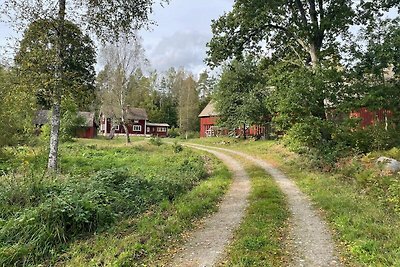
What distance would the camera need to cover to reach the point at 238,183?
44.2 ft

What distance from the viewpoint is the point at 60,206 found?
23.5 ft

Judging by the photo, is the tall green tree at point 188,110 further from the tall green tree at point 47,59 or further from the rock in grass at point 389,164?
the tall green tree at point 47,59

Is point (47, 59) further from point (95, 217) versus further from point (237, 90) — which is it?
point (237, 90)

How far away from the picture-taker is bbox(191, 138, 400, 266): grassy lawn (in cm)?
609

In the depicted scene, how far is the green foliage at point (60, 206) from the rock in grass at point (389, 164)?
8749 mm

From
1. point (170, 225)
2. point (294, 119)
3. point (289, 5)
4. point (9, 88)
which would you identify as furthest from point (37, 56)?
point (289, 5)

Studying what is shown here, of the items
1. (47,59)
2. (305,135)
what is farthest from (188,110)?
(47,59)

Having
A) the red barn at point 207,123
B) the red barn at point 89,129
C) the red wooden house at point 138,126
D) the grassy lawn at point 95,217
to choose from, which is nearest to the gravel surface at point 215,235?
the grassy lawn at point 95,217

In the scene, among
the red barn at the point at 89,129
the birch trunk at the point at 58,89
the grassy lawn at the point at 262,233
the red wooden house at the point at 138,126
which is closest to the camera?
the grassy lawn at the point at 262,233

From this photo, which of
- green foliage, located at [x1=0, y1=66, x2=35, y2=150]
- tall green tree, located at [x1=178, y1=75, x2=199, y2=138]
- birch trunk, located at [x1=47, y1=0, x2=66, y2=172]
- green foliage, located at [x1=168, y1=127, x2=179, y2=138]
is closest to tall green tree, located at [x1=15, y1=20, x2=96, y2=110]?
birch trunk, located at [x1=47, y1=0, x2=66, y2=172]

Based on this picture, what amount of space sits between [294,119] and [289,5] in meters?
6.94

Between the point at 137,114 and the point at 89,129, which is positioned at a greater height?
the point at 137,114

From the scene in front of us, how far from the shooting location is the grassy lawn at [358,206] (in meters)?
6.09

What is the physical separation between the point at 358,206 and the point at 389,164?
555cm
